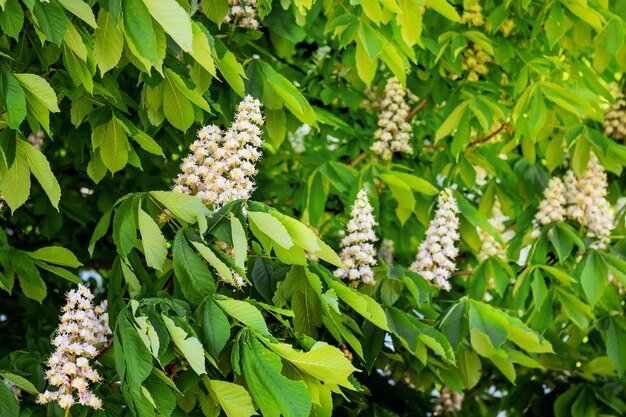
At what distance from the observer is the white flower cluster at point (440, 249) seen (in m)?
4.16

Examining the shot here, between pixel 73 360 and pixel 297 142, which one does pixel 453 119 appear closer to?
pixel 297 142

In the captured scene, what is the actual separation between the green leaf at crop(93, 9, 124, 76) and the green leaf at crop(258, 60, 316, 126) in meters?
0.97

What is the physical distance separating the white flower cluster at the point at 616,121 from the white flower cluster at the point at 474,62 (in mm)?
939

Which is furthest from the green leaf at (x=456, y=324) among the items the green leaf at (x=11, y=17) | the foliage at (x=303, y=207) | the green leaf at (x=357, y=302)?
the green leaf at (x=11, y=17)

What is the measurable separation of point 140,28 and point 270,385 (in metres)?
0.99

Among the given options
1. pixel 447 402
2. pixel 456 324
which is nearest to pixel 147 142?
pixel 456 324

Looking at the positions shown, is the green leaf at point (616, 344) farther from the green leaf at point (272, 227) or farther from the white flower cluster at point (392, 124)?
the green leaf at point (272, 227)

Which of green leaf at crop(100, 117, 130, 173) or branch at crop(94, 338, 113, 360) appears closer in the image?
branch at crop(94, 338, 113, 360)

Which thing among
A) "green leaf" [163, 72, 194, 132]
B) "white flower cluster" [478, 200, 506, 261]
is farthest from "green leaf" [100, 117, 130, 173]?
"white flower cluster" [478, 200, 506, 261]

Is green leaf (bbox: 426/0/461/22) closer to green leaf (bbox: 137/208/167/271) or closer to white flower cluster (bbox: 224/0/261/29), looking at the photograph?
white flower cluster (bbox: 224/0/261/29)

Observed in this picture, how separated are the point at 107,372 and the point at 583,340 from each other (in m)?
3.36

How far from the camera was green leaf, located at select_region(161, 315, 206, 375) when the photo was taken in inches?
106

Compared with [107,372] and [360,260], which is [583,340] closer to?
[360,260]

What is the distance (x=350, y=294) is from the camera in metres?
3.16
